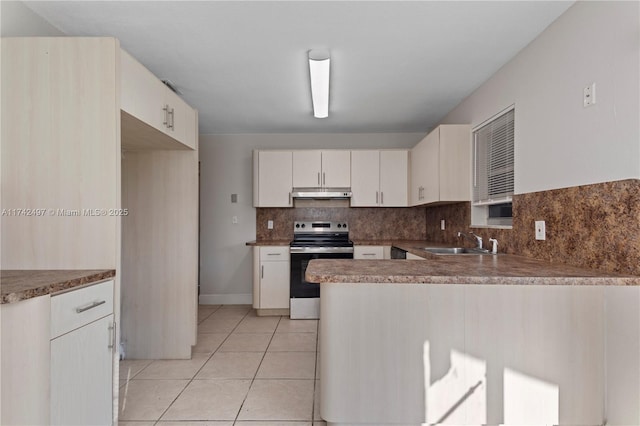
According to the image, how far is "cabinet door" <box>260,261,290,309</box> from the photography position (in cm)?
420

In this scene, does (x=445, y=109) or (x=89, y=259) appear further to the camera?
(x=445, y=109)

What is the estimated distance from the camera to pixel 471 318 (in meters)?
1.71

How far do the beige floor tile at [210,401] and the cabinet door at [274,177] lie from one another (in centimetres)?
241

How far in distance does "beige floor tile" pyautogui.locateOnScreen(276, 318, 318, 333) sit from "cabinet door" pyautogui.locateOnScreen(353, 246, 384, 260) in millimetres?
908

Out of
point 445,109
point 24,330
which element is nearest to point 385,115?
point 445,109

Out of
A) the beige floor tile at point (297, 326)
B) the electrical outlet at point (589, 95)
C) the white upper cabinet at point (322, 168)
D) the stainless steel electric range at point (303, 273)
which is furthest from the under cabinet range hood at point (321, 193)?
the electrical outlet at point (589, 95)

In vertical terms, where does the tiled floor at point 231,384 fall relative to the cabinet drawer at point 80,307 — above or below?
below

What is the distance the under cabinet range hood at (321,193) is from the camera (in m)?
4.42

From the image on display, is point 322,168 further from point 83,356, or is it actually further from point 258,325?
point 83,356

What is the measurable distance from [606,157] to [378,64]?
1.61 metres

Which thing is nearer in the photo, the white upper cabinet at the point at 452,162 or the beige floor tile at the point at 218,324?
the white upper cabinet at the point at 452,162

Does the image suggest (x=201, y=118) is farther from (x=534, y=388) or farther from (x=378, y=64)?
(x=534, y=388)

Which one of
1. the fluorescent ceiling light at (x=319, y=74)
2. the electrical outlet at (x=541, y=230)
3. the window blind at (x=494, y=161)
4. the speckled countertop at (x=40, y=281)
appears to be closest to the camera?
the speckled countertop at (x=40, y=281)

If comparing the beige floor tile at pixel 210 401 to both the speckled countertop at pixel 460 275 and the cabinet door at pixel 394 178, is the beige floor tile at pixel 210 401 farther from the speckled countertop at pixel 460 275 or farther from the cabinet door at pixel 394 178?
the cabinet door at pixel 394 178
